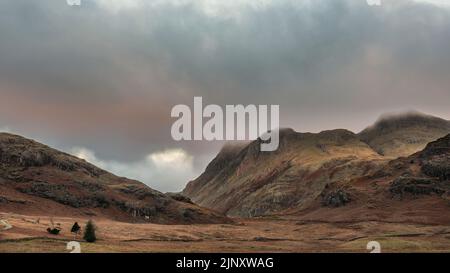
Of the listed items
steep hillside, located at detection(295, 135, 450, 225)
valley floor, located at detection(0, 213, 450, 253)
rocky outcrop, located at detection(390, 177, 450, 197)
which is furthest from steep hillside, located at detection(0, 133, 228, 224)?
rocky outcrop, located at detection(390, 177, 450, 197)

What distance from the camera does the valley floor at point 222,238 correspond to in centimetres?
7456

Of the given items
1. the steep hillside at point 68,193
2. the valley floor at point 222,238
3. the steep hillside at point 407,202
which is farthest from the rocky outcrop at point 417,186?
the steep hillside at point 68,193

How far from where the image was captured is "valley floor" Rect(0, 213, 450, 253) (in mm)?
74562

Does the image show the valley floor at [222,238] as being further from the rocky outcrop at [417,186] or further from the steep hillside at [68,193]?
the rocky outcrop at [417,186]

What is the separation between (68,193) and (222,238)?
71.6m

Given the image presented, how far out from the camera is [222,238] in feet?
407

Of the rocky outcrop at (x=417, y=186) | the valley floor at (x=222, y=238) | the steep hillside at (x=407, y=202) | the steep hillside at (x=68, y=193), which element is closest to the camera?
the valley floor at (x=222, y=238)

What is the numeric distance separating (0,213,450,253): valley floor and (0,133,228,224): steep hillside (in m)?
28.7

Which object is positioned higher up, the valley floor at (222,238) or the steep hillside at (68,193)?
the steep hillside at (68,193)

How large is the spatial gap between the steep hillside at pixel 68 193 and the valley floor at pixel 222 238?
94.1ft

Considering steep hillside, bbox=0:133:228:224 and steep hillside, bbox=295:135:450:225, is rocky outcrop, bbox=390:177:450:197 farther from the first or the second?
steep hillside, bbox=0:133:228:224
